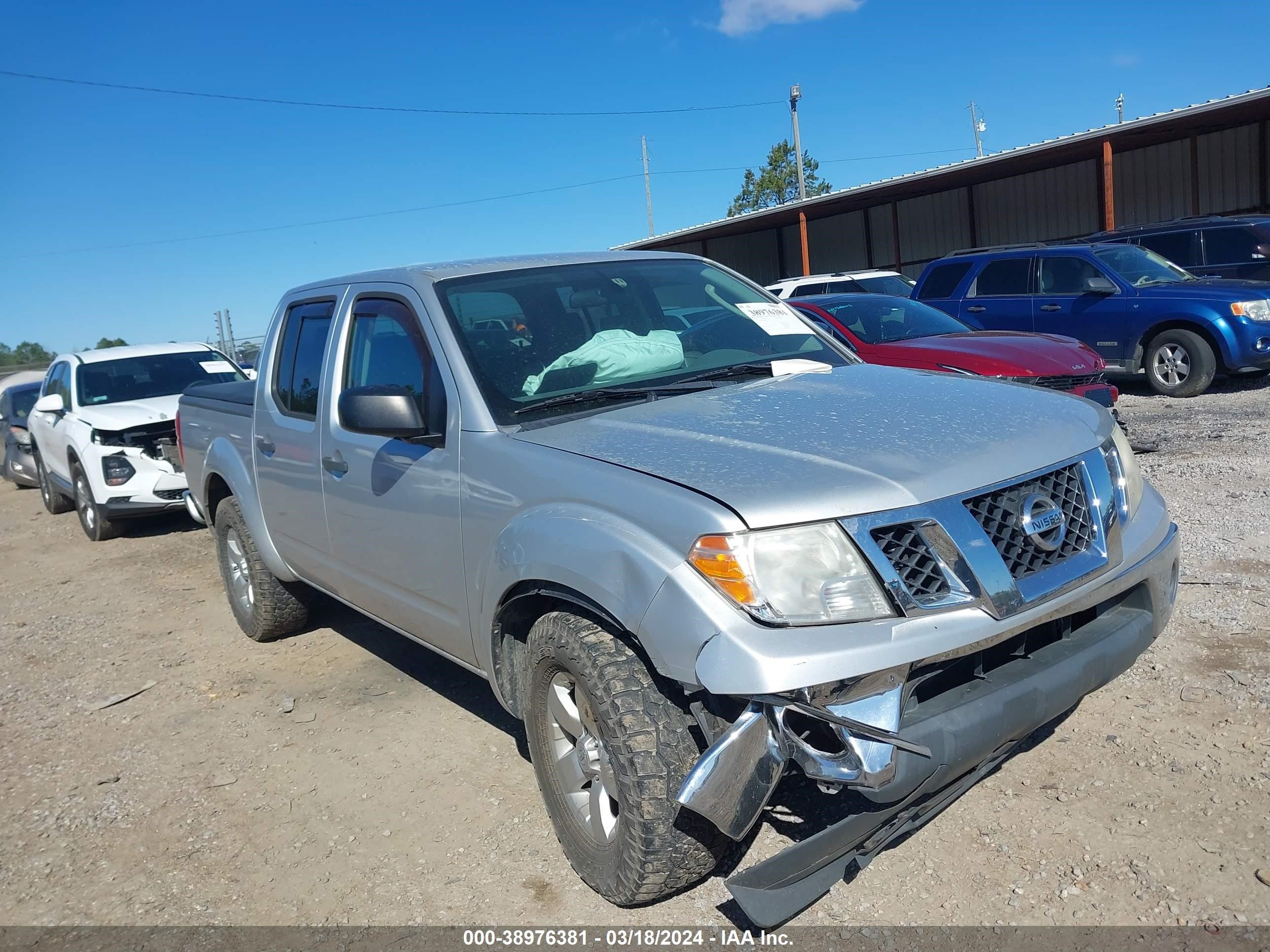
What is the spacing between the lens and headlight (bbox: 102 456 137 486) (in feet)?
30.1

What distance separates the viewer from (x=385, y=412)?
3.34 metres

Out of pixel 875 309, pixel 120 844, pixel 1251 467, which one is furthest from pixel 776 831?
pixel 875 309

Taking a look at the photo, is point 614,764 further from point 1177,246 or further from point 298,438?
point 1177,246

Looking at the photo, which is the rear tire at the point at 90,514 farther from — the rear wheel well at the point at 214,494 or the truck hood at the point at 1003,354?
the truck hood at the point at 1003,354

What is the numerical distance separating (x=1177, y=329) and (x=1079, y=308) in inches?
43.5

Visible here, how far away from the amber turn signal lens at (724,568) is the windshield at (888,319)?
688 cm

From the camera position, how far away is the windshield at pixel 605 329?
352 centimetres

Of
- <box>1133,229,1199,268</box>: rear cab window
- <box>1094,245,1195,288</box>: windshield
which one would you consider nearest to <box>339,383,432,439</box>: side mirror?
<box>1094,245,1195,288</box>: windshield

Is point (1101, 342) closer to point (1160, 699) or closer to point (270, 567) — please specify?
point (1160, 699)

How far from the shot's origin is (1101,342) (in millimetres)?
→ 11742

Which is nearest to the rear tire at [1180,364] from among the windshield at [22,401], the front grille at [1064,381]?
the front grille at [1064,381]

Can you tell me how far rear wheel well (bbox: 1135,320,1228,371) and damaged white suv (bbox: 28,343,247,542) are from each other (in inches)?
387

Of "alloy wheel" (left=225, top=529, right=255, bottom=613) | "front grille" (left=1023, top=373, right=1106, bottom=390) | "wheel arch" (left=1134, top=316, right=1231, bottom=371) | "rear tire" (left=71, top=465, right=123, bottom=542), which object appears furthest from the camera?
"wheel arch" (left=1134, top=316, right=1231, bottom=371)

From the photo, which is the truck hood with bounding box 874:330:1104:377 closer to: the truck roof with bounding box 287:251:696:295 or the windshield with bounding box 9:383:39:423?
the truck roof with bounding box 287:251:696:295
